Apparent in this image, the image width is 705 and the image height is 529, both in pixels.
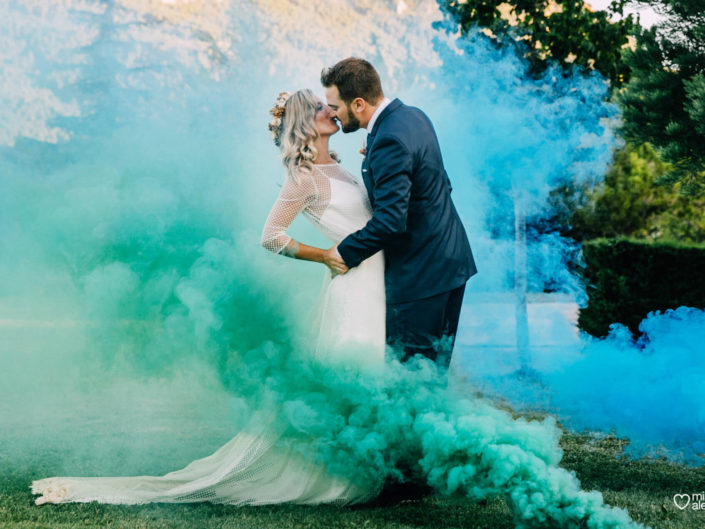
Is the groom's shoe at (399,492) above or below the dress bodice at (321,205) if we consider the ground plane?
below

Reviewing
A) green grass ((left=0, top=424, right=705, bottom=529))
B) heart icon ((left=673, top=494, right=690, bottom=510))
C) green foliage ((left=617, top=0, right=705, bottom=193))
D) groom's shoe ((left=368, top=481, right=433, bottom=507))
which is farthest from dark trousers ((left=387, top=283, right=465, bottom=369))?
green foliage ((left=617, top=0, right=705, bottom=193))

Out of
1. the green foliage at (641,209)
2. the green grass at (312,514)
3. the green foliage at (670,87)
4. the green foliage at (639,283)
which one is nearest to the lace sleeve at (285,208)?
the green grass at (312,514)

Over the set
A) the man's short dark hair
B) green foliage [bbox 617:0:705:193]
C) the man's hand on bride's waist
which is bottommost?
the man's hand on bride's waist

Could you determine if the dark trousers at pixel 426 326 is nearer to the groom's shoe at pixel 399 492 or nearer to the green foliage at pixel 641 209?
the groom's shoe at pixel 399 492

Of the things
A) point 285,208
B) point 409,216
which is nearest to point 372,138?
point 409,216

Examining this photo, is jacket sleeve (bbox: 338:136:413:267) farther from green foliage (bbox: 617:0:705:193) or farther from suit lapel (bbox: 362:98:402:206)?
green foliage (bbox: 617:0:705:193)

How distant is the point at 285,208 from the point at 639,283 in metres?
5.30

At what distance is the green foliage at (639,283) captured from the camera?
782cm

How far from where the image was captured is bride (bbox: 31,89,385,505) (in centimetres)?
389

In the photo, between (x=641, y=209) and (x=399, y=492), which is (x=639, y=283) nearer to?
(x=399, y=492)

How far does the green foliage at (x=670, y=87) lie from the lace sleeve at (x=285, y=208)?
3.10 m

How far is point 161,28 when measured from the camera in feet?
19.4

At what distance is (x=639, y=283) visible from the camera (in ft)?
26.3

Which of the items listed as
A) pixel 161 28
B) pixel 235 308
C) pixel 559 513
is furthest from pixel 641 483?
pixel 161 28
